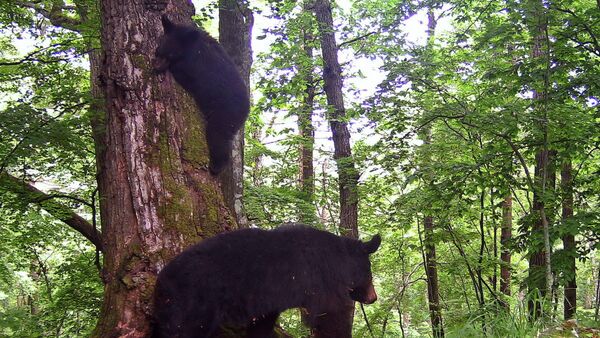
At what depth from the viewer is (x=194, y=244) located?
8.71 feet

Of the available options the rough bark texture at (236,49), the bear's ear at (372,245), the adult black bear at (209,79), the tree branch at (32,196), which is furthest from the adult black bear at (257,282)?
the tree branch at (32,196)

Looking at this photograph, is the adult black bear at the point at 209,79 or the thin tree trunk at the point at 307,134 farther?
the thin tree trunk at the point at 307,134

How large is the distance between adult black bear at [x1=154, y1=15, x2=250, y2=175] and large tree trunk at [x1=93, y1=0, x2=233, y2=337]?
0.11 metres

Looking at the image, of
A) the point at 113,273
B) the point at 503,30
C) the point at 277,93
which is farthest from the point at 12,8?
the point at 503,30

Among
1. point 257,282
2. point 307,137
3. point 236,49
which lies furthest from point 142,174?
point 307,137

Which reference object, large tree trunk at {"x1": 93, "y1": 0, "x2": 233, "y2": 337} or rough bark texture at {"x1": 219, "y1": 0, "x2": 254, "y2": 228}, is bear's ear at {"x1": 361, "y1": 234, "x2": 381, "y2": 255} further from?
rough bark texture at {"x1": 219, "y1": 0, "x2": 254, "y2": 228}

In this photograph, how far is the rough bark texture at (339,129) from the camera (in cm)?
848

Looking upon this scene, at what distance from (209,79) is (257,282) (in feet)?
5.72

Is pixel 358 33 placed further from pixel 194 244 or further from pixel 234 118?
pixel 194 244

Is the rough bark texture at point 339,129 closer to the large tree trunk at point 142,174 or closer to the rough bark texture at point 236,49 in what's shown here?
the rough bark texture at point 236,49

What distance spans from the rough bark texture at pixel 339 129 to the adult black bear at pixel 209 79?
15.6ft

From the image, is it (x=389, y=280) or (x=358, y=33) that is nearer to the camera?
(x=358, y=33)

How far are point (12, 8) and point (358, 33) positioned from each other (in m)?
7.97

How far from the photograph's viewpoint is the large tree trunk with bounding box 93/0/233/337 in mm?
2533
